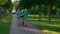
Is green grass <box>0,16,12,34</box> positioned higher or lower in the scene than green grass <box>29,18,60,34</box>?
higher

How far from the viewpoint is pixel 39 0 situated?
3244 centimetres

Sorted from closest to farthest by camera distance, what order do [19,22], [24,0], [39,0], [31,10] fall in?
[19,22]
[39,0]
[24,0]
[31,10]

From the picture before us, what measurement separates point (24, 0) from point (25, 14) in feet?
71.8

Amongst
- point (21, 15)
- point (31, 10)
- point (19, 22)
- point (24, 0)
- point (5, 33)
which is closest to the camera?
point (5, 33)

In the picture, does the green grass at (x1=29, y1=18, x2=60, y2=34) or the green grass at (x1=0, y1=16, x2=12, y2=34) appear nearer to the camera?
the green grass at (x1=0, y1=16, x2=12, y2=34)

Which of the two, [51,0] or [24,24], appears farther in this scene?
[51,0]

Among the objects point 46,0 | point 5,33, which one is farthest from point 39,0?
point 5,33

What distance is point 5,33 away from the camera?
53.9 ft

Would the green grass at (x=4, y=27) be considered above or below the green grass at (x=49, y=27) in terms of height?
above

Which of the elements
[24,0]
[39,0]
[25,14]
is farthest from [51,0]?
[24,0]

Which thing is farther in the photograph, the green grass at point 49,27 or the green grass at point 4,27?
the green grass at point 49,27

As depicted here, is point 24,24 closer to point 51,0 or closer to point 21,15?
point 21,15

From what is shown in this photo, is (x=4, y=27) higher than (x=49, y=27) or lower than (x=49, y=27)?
higher

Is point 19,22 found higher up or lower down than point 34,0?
lower down
